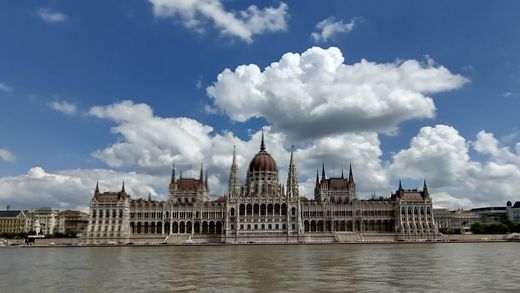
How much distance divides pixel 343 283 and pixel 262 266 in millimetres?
16087

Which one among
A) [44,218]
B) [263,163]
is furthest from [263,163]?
[44,218]

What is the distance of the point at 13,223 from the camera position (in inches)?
7259

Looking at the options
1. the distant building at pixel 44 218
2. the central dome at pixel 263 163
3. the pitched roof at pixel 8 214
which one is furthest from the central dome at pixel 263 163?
the pitched roof at pixel 8 214

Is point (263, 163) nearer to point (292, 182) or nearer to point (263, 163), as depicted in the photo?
point (263, 163)

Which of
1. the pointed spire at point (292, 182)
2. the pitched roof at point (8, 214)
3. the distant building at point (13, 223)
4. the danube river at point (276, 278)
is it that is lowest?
the danube river at point (276, 278)

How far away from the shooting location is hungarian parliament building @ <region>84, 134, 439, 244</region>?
135 metres

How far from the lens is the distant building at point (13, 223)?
18338 cm

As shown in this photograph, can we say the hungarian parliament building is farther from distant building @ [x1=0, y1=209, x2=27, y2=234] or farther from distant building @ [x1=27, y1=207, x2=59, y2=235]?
distant building @ [x1=27, y1=207, x2=59, y2=235]

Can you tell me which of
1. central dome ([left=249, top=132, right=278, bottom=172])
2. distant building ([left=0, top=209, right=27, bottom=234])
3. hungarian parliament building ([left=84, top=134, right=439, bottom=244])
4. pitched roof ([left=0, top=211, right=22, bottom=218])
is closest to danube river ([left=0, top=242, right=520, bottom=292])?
hungarian parliament building ([left=84, top=134, right=439, bottom=244])

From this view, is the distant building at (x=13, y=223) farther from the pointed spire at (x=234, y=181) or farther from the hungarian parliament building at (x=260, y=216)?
the pointed spire at (x=234, y=181)

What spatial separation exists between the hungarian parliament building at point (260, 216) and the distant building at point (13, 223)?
54.7 m

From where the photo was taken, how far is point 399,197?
476 ft

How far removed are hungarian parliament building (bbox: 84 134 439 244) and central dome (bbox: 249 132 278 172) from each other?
0.29m

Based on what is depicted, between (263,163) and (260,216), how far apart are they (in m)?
20.5
